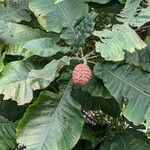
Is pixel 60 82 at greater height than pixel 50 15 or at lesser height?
lesser

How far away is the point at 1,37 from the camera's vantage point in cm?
186

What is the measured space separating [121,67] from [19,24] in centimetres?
54

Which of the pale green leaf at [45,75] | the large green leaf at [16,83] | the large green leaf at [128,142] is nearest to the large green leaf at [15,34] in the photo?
the large green leaf at [16,83]

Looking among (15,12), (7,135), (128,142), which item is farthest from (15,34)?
(128,142)

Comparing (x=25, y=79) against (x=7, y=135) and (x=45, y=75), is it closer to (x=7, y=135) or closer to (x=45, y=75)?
(x=45, y=75)

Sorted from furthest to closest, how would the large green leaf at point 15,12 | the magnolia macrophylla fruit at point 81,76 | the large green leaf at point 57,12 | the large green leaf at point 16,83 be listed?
the large green leaf at point 15,12, the large green leaf at point 57,12, the large green leaf at point 16,83, the magnolia macrophylla fruit at point 81,76

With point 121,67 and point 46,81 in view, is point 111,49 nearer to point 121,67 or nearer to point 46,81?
point 121,67

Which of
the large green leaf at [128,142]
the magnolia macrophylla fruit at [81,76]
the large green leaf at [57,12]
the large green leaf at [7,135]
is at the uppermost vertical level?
the large green leaf at [57,12]

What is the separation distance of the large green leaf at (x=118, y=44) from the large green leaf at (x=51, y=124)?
0.82 ft

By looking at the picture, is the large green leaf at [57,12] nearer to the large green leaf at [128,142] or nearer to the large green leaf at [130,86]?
the large green leaf at [130,86]

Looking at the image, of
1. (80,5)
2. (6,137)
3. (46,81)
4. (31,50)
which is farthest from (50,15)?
(6,137)

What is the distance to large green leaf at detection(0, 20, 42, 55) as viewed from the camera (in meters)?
1.84

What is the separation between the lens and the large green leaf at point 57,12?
5.91 feet

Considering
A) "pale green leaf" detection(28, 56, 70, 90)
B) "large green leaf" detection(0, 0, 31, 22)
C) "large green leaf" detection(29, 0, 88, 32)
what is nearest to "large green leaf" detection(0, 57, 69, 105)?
"pale green leaf" detection(28, 56, 70, 90)
